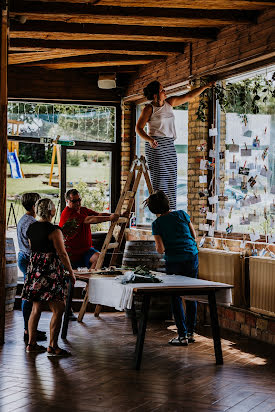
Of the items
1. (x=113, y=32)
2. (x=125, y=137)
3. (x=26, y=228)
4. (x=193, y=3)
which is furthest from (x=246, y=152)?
→ (x=125, y=137)

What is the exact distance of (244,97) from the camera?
7.39 meters

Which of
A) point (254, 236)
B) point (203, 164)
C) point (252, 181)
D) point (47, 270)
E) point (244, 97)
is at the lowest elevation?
point (47, 270)

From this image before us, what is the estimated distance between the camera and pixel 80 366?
5.55 m

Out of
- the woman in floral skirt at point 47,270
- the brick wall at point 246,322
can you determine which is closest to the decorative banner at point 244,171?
the brick wall at point 246,322

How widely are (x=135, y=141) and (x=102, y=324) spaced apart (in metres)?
3.65

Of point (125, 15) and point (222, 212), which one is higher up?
point (125, 15)

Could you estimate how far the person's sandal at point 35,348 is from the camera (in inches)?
237

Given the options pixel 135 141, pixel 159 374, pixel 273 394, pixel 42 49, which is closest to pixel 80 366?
pixel 159 374

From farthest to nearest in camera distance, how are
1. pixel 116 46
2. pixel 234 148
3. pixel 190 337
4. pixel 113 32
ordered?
pixel 116 46 → pixel 113 32 → pixel 234 148 → pixel 190 337

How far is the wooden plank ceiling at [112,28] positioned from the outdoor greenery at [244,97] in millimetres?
657

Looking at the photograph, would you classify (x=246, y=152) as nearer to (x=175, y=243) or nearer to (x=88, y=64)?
(x=175, y=243)

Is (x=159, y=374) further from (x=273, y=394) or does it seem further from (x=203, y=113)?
(x=203, y=113)

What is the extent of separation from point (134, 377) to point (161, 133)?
3.39 metres

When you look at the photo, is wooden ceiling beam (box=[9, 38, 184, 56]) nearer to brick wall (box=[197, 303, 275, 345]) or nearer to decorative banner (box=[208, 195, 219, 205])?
decorative banner (box=[208, 195, 219, 205])
